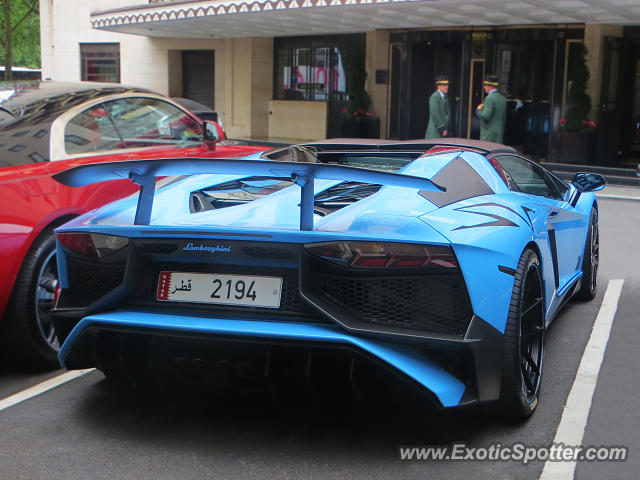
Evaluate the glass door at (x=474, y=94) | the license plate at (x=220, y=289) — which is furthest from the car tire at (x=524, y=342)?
the glass door at (x=474, y=94)

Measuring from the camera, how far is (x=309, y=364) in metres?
3.18

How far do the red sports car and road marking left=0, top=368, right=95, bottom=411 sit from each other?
158 millimetres

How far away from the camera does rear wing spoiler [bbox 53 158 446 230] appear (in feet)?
10.2

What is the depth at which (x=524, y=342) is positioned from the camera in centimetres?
366

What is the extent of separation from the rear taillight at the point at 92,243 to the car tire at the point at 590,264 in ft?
11.6

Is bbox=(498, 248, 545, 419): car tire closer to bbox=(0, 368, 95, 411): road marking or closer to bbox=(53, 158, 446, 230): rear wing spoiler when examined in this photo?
bbox=(53, 158, 446, 230): rear wing spoiler

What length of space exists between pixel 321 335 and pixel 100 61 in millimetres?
28057

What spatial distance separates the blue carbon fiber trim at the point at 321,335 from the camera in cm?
306

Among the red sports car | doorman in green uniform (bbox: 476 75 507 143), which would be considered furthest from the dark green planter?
the red sports car

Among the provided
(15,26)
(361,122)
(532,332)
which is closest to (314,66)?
(361,122)

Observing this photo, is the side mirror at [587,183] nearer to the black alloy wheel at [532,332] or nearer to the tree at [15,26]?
the black alloy wheel at [532,332]

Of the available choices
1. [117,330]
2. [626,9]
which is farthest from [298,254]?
[626,9]

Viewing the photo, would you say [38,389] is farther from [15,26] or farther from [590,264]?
[15,26]

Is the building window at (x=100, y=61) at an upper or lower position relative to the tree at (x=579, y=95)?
upper
